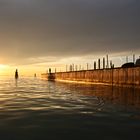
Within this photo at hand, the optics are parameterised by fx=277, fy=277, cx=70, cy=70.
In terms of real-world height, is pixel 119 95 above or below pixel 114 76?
below

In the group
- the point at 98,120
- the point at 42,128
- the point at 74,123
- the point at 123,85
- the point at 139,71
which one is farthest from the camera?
the point at 123,85

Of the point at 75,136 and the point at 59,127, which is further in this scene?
the point at 59,127

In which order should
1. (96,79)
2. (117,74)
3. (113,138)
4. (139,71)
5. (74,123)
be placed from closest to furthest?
1. (113,138)
2. (74,123)
3. (139,71)
4. (117,74)
5. (96,79)

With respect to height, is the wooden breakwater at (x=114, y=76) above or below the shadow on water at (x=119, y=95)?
above

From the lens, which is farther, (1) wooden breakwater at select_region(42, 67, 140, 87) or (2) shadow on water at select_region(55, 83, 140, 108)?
(1) wooden breakwater at select_region(42, 67, 140, 87)

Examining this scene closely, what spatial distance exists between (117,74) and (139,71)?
27.9 ft

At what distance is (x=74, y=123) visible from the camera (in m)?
9.63

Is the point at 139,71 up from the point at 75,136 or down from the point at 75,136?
up

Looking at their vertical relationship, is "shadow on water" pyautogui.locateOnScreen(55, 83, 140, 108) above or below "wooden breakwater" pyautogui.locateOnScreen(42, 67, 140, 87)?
below

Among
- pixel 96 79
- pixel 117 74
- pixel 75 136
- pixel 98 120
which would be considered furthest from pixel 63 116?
pixel 96 79

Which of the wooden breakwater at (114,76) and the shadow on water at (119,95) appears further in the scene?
the wooden breakwater at (114,76)

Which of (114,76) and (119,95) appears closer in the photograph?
(119,95)

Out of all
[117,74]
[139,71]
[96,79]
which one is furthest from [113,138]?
[96,79]

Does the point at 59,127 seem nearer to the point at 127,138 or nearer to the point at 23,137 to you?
the point at 23,137
